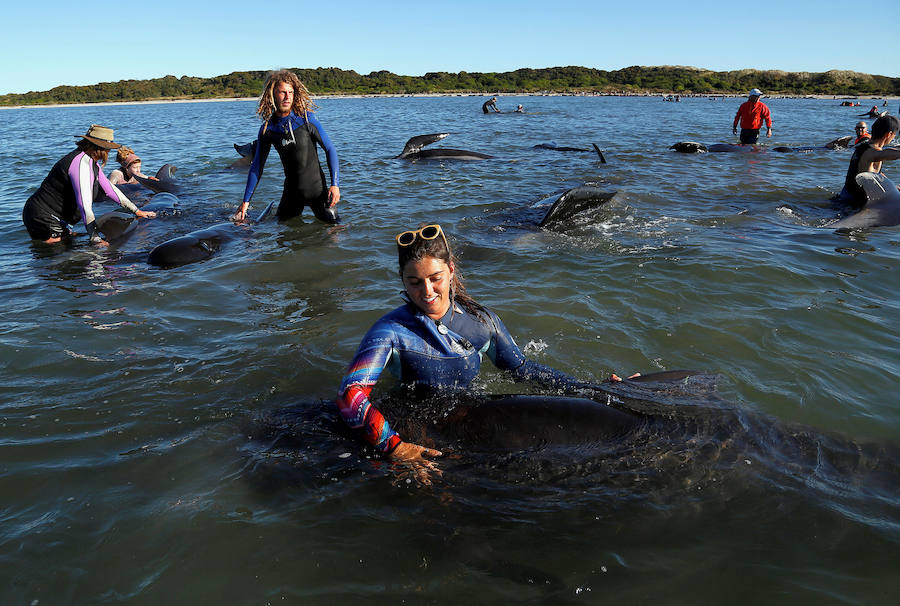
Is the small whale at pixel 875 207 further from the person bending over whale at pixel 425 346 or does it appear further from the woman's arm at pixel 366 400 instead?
the woman's arm at pixel 366 400

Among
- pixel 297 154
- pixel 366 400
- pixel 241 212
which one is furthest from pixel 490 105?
pixel 366 400

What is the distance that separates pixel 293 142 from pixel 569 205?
4.05 m

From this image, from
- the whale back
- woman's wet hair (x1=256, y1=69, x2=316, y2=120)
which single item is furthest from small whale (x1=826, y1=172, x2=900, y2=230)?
the whale back

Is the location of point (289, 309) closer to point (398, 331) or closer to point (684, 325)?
point (398, 331)

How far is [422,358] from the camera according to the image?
3.28m

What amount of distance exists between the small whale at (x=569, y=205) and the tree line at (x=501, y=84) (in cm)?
7234

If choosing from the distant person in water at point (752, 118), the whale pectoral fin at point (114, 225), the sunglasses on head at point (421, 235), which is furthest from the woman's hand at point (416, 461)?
the distant person in water at point (752, 118)

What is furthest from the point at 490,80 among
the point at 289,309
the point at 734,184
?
the point at 289,309

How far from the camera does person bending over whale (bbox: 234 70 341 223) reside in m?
7.15

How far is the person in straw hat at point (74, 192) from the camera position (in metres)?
7.60

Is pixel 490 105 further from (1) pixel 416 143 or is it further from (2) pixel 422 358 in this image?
(2) pixel 422 358

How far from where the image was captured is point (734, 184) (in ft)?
37.7

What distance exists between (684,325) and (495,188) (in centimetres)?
687

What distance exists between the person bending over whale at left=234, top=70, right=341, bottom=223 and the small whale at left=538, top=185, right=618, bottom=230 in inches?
121
